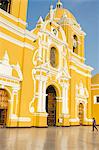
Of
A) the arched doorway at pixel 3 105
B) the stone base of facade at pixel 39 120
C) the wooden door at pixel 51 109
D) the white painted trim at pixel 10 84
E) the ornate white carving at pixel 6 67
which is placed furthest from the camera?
the wooden door at pixel 51 109

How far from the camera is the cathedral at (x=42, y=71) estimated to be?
13.9 m

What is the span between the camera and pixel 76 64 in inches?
882

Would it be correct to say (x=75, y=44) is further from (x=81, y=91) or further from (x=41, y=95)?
(x=41, y=95)

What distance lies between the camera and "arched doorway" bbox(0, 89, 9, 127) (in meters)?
13.5

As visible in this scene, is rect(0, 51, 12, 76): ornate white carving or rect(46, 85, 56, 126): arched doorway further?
rect(46, 85, 56, 126): arched doorway

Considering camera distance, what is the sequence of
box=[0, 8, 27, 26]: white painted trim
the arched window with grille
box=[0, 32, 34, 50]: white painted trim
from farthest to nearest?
the arched window with grille → box=[0, 8, 27, 26]: white painted trim → box=[0, 32, 34, 50]: white painted trim

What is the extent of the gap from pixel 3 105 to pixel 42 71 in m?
4.74

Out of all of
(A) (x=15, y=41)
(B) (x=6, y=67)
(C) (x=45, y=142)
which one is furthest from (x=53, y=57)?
(C) (x=45, y=142)

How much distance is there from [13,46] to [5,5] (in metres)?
3.46

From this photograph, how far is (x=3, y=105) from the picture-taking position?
44.4 ft

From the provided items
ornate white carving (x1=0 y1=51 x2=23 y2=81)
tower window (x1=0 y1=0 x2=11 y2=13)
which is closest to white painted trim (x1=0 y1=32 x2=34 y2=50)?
ornate white carving (x1=0 y1=51 x2=23 y2=81)

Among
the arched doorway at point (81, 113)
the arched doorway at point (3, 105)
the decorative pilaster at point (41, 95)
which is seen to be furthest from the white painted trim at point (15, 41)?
the arched doorway at point (81, 113)

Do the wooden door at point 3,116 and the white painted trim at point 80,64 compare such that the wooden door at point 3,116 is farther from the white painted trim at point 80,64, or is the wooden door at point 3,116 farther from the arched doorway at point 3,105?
the white painted trim at point 80,64

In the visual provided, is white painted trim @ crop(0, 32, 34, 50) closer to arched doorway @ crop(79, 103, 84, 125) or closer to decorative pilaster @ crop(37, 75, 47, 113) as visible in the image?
decorative pilaster @ crop(37, 75, 47, 113)
